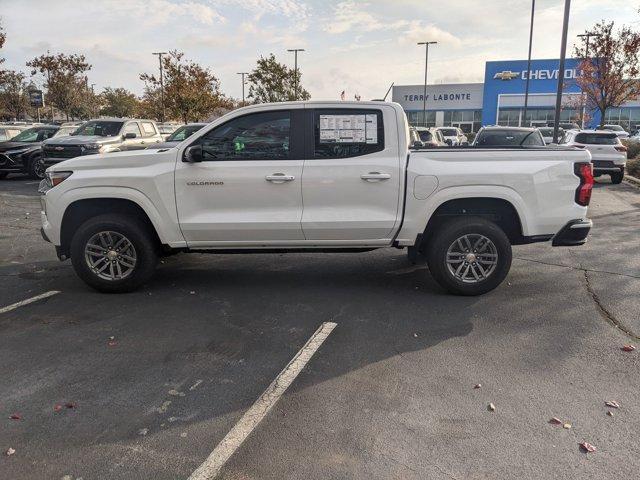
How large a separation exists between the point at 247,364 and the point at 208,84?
36502mm

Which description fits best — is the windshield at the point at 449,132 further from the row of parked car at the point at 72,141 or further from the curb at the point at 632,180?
the row of parked car at the point at 72,141

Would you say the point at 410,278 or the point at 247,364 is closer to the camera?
the point at 247,364

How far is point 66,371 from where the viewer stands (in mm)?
3951

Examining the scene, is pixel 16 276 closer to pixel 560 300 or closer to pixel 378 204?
pixel 378 204

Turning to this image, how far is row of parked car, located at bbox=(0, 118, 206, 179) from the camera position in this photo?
1505 cm

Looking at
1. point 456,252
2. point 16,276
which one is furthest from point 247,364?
point 16,276

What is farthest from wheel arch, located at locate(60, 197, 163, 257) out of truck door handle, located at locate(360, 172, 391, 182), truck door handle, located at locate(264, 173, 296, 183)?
truck door handle, located at locate(360, 172, 391, 182)

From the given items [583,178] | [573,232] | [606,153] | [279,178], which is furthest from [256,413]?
[606,153]

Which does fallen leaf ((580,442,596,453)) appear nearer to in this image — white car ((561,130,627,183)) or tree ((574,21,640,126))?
white car ((561,130,627,183))

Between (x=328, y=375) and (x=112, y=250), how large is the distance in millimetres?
3017

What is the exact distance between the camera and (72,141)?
15055mm

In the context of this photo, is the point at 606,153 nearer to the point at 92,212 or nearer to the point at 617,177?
the point at 617,177

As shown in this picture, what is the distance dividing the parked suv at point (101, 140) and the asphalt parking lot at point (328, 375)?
31.1ft

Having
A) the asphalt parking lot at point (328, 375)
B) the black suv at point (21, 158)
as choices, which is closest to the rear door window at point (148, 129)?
the black suv at point (21, 158)
